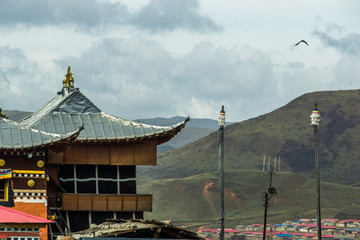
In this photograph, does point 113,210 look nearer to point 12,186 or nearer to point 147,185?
point 12,186

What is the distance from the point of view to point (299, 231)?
5399 inches

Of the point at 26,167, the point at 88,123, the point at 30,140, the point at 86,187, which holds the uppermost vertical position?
the point at 88,123

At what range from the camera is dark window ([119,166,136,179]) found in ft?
138

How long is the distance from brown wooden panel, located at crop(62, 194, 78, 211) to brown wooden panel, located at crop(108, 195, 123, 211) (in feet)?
5.54

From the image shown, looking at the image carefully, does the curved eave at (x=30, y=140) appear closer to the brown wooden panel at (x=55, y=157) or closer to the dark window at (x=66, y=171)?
the brown wooden panel at (x=55, y=157)

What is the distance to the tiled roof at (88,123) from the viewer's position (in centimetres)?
4072

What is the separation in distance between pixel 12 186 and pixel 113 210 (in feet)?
22.1

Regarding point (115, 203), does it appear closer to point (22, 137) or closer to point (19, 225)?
point (22, 137)

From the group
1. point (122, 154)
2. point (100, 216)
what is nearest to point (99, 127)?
point (122, 154)

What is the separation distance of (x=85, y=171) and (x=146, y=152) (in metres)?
3.16

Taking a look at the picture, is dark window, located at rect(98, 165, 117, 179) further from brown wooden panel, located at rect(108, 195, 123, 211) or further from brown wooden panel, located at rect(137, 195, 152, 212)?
brown wooden panel, located at rect(137, 195, 152, 212)

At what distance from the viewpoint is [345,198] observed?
172000 mm

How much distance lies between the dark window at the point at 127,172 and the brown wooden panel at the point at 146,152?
2.61 ft

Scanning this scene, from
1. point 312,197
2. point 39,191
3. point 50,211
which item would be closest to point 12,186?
point 39,191
